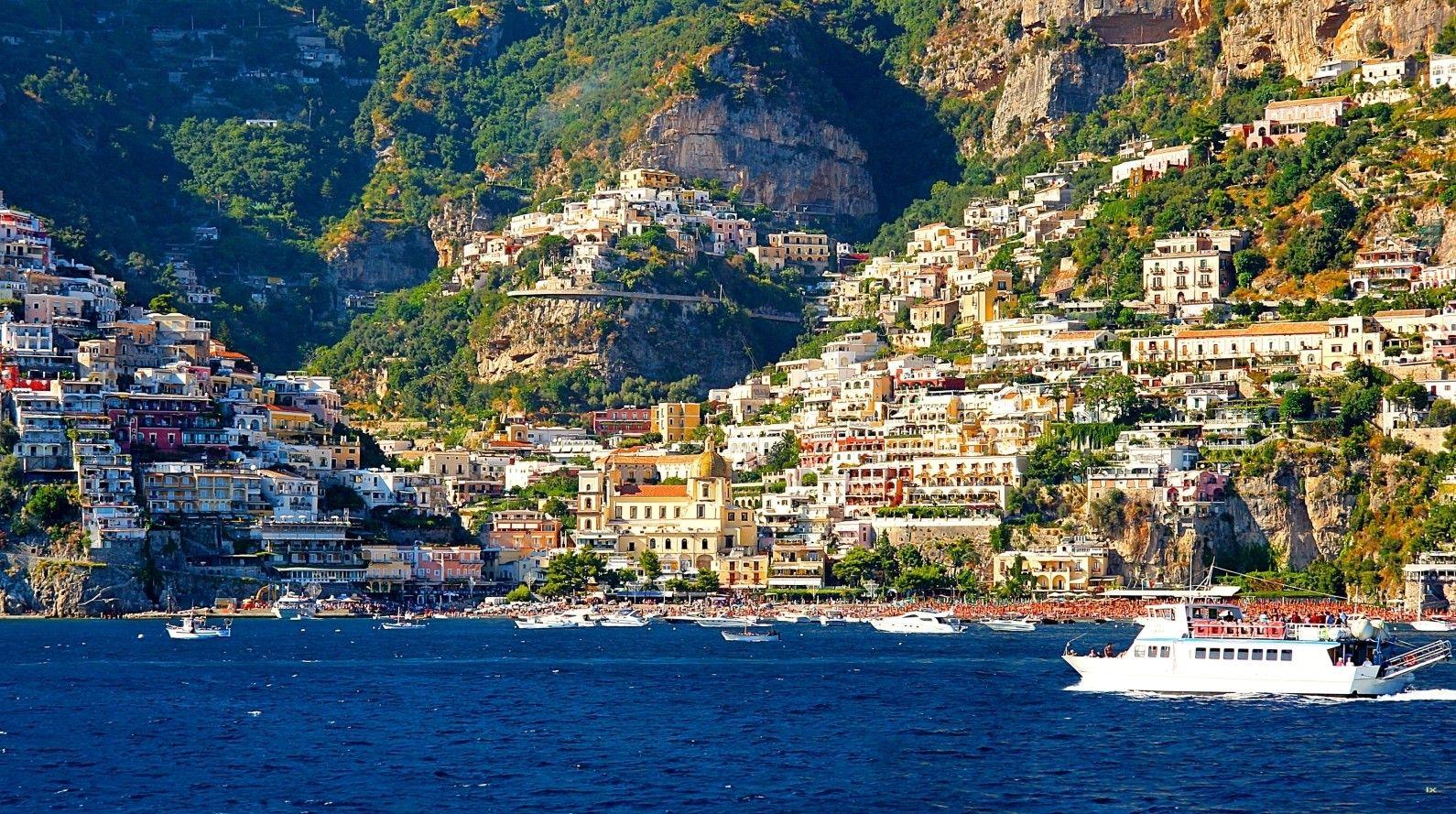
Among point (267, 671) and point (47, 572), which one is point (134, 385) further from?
point (267, 671)

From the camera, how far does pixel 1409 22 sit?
175 metres

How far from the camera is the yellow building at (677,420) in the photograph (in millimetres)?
170750

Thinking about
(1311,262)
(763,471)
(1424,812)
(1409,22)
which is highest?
(1409,22)

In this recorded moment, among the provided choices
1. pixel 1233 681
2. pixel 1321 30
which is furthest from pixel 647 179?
pixel 1233 681

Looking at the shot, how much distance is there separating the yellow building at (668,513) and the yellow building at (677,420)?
12.1 metres

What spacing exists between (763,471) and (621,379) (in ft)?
74.1

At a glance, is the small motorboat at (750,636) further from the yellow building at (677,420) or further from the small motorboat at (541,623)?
the yellow building at (677,420)

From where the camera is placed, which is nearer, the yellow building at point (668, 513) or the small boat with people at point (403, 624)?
the small boat with people at point (403, 624)

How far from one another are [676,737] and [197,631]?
47.5m

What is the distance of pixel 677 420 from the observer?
17150 cm

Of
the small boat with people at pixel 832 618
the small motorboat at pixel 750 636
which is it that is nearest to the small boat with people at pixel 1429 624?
the small boat with people at pixel 832 618

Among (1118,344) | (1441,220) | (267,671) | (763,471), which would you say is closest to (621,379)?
(763,471)

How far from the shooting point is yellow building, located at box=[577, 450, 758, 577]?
14875 cm

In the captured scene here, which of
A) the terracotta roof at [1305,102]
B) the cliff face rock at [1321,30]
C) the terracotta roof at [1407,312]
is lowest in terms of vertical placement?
the terracotta roof at [1407,312]
